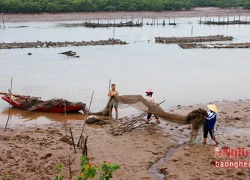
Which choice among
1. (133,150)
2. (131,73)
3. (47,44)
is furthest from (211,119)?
(47,44)

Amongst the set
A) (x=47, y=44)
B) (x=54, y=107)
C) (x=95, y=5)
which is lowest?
(x=54, y=107)

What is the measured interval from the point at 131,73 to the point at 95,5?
200 feet

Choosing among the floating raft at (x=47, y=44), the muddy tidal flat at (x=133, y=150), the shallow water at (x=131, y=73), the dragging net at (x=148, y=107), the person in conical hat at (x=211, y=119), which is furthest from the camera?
the floating raft at (x=47, y=44)

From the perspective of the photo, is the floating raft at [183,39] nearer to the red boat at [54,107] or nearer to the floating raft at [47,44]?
the floating raft at [47,44]

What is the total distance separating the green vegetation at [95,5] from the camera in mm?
77188

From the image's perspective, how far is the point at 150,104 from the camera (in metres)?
→ 13.8

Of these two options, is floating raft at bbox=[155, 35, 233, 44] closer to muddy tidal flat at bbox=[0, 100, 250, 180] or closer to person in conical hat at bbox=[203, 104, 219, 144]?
muddy tidal flat at bbox=[0, 100, 250, 180]

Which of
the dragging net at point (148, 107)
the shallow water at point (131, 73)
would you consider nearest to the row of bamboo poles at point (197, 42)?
the shallow water at point (131, 73)

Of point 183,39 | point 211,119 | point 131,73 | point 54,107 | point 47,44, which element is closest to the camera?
point 211,119

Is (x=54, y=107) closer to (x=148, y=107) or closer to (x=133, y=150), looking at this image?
(x=148, y=107)

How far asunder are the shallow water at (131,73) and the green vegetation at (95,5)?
128 feet

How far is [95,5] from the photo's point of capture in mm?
85812

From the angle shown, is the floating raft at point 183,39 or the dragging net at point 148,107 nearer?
the dragging net at point 148,107

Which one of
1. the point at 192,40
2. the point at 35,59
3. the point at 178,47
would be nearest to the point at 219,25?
the point at 192,40
